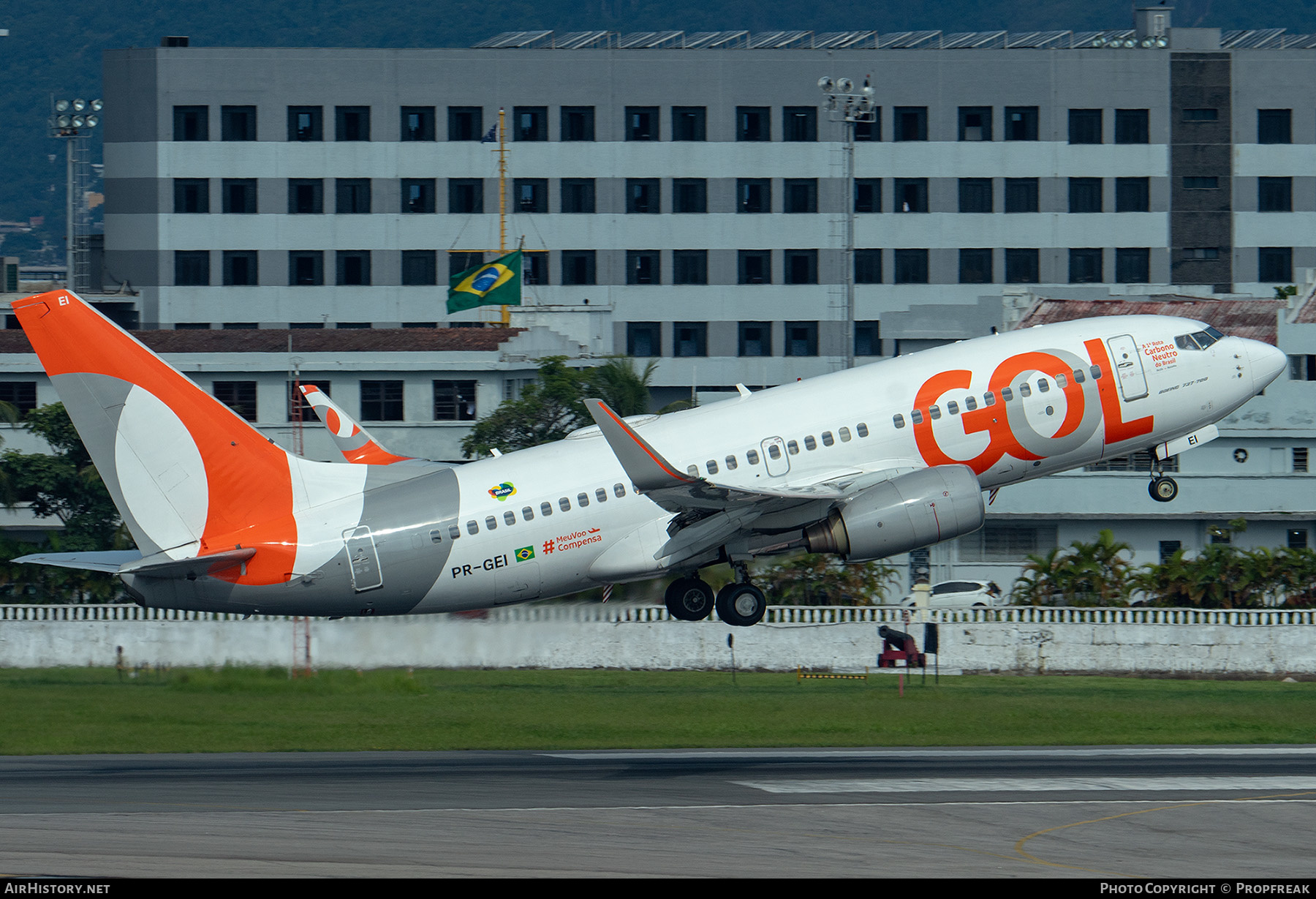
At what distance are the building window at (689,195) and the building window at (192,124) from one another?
118ft

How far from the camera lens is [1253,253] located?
138 meters

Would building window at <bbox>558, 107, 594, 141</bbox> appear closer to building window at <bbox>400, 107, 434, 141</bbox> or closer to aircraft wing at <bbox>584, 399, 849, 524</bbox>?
building window at <bbox>400, 107, 434, 141</bbox>

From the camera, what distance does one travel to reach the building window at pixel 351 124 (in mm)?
130625

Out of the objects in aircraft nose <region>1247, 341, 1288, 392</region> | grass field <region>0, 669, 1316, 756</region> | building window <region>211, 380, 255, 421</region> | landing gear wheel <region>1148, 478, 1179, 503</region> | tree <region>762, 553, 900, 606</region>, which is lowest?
grass field <region>0, 669, 1316, 756</region>

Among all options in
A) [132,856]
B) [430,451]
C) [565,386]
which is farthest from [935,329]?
[132,856]

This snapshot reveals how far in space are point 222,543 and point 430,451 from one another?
46.2 metres

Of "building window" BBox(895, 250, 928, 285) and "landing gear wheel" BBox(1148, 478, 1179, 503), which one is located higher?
"building window" BBox(895, 250, 928, 285)

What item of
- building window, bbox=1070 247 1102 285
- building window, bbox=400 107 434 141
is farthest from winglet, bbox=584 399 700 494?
building window, bbox=1070 247 1102 285

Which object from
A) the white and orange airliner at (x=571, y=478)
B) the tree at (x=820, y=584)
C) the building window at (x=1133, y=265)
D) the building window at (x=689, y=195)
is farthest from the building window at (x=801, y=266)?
the white and orange airliner at (x=571, y=478)

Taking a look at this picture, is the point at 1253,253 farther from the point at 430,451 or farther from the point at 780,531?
the point at 780,531

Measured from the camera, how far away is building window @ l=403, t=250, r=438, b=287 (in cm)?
13250

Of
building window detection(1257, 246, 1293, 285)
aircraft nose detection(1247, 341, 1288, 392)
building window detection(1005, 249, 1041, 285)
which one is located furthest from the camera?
building window detection(1257, 246, 1293, 285)

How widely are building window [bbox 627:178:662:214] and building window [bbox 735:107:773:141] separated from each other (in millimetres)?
7503

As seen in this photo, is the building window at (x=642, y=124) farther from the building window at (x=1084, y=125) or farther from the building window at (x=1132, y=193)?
the building window at (x=1132, y=193)
